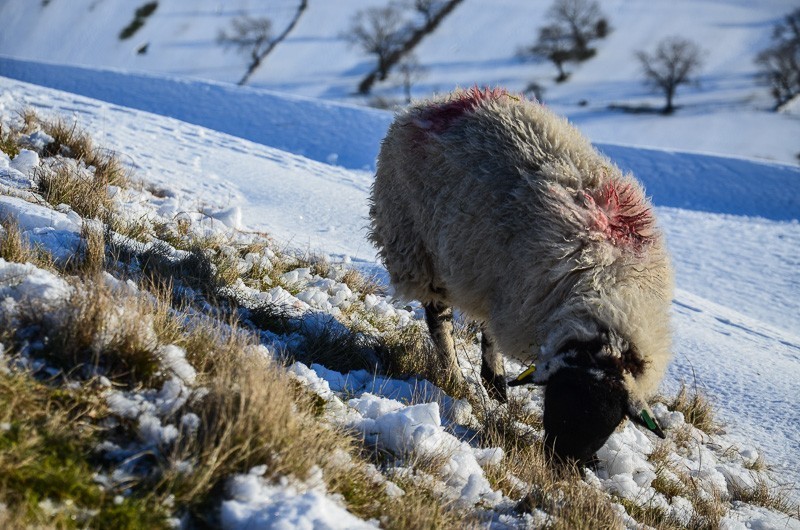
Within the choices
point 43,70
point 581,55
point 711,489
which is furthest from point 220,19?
point 711,489

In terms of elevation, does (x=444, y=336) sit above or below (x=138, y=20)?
below

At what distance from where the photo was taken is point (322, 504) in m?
1.95

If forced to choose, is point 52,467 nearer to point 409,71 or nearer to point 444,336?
point 444,336

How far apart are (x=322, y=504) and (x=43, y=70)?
55.0 feet

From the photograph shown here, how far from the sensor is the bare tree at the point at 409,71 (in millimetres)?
35438

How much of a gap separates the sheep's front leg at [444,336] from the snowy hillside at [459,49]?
26942mm

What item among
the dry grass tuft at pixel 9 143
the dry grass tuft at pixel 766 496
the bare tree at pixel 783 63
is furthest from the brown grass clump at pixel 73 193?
the bare tree at pixel 783 63

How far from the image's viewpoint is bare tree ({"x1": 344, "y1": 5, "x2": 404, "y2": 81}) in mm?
38438

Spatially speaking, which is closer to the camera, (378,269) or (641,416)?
(641,416)

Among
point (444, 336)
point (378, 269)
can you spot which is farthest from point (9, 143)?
point (444, 336)

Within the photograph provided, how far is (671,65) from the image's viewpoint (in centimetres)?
3300

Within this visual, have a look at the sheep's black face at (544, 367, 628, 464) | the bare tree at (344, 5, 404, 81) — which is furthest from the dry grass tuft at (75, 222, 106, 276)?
the bare tree at (344, 5, 404, 81)

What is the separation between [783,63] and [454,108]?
1415 inches

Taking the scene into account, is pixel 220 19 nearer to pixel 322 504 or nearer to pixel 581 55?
pixel 581 55
